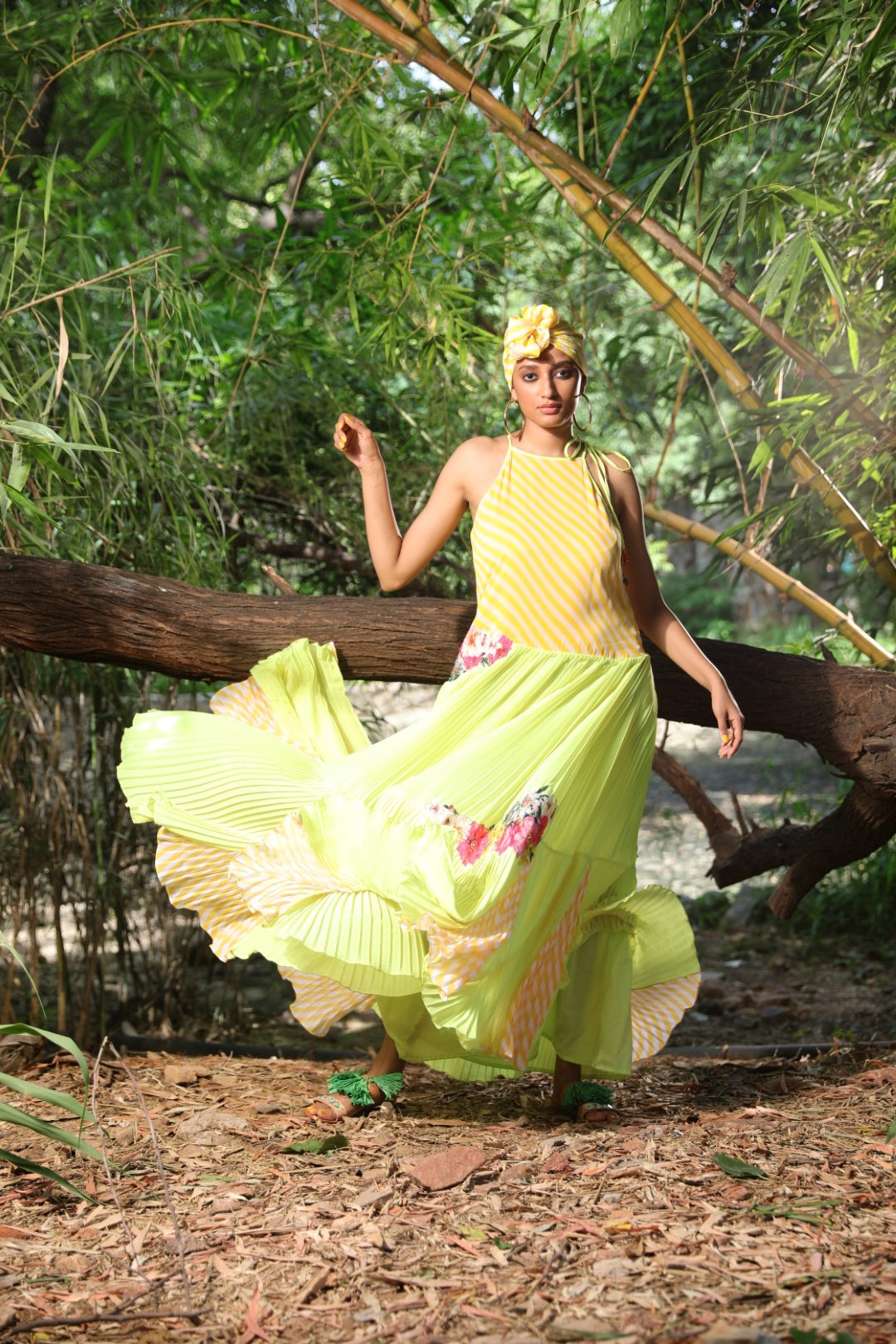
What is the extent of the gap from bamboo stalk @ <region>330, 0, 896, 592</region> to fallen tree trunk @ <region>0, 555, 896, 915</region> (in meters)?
0.38

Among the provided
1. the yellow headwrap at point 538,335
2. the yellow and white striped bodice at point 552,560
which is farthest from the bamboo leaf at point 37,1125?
the yellow headwrap at point 538,335

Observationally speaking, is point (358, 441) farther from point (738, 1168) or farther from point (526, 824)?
point (738, 1168)

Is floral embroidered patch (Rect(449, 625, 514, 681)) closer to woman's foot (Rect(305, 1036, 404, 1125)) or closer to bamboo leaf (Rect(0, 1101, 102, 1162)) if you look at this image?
woman's foot (Rect(305, 1036, 404, 1125))

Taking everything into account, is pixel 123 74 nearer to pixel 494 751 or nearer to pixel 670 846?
pixel 494 751

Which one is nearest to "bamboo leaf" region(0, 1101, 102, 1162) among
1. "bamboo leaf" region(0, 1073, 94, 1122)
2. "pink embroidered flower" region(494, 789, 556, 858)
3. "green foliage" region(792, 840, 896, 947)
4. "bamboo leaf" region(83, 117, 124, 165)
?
"bamboo leaf" region(0, 1073, 94, 1122)

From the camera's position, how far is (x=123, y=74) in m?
3.32

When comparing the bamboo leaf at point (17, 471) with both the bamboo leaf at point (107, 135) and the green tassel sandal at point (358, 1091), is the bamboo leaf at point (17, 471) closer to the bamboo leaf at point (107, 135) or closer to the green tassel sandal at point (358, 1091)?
the green tassel sandal at point (358, 1091)

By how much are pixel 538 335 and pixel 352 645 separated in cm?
75

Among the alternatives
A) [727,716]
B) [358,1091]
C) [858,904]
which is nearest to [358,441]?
[727,716]

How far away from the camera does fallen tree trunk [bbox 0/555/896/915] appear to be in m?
2.50

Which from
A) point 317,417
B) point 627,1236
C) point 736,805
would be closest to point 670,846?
point 736,805

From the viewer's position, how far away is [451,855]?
2.07 m

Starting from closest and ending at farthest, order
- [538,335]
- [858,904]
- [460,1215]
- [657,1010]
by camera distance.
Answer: [460,1215]
[538,335]
[657,1010]
[858,904]

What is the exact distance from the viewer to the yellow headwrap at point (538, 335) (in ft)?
7.45
